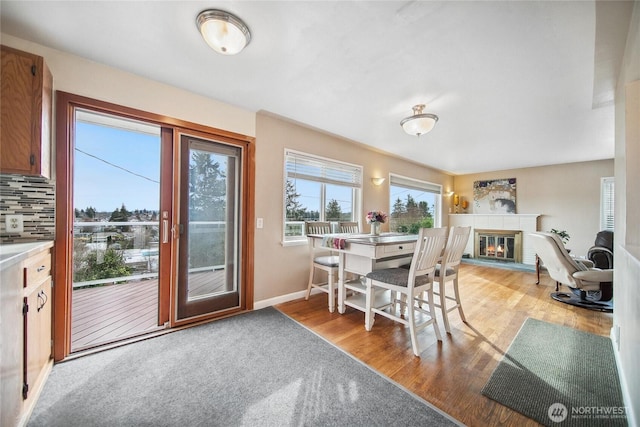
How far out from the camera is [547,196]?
225 inches

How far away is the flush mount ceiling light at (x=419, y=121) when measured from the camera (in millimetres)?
2627

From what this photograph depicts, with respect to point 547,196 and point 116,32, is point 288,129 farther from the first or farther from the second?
point 547,196

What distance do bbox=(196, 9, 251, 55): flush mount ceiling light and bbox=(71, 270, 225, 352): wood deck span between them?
2.15 m

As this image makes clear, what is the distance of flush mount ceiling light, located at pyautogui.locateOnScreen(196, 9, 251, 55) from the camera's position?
1.52 m

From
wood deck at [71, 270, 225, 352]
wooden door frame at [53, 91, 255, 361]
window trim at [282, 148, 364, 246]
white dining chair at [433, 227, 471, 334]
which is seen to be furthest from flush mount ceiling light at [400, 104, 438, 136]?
wood deck at [71, 270, 225, 352]

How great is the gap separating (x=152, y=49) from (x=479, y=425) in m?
3.31

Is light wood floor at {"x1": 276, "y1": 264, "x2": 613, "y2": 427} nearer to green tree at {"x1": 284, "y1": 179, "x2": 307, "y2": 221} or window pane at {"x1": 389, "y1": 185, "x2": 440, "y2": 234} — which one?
green tree at {"x1": 284, "y1": 179, "x2": 307, "y2": 221}

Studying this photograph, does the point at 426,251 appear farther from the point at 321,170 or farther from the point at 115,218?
the point at 115,218

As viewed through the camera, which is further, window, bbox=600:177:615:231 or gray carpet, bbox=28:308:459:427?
window, bbox=600:177:615:231

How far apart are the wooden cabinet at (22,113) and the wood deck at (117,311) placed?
59.4 inches

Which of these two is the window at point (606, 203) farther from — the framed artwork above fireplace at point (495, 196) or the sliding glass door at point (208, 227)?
the sliding glass door at point (208, 227)

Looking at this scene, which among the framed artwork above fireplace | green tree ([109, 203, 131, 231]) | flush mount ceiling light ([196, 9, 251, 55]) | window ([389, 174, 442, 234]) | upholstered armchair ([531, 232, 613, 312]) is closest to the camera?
flush mount ceiling light ([196, 9, 251, 55])

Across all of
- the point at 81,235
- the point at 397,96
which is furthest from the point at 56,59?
the point at 397,96

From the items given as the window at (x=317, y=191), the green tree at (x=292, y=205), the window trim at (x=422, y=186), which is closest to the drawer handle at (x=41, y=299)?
the window at (x=317, y=191)
